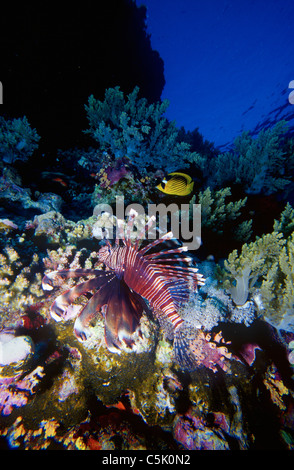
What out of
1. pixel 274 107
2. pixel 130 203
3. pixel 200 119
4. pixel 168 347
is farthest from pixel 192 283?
pixel 200 119

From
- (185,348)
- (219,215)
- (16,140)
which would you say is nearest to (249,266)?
(219,215)

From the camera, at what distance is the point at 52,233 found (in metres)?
2.71

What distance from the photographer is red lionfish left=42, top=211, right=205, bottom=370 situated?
5.45 feet

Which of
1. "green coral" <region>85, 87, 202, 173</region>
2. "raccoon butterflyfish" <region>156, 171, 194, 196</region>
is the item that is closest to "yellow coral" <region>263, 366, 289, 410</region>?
"raccoon butterflyfish" <region>156, 171, 194, 196</region>

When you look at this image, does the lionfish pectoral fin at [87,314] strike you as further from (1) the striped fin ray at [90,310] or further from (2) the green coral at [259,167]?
(2) the green coral at [259,167]

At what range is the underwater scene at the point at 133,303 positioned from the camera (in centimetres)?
175

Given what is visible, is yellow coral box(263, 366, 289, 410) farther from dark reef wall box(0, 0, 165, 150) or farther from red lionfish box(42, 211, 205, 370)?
dark reef wall box(0, 0, 165, 150)

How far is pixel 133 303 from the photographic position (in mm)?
1898

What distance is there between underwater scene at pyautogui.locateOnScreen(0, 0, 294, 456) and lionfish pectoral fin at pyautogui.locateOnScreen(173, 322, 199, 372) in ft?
0.03

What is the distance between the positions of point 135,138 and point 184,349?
364cm

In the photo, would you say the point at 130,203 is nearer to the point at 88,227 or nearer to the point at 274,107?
the point at 88,227

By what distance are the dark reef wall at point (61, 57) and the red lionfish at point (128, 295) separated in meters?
4.76

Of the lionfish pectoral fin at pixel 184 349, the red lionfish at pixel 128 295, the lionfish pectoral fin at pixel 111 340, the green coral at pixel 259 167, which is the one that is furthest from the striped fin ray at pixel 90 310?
the green coral at pixel 259 167

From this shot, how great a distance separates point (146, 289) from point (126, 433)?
118cm
